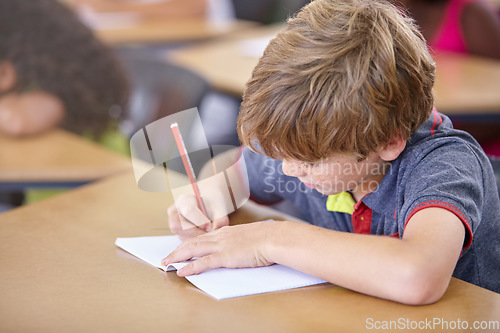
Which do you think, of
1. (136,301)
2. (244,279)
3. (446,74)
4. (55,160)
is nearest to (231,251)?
(244,279)

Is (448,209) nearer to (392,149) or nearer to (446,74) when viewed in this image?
(392,149)

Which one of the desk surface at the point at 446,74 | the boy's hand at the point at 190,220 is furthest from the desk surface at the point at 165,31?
the boy's hand at the point at 190,220

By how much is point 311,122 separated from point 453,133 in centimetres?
25

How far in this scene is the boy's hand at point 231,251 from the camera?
84 cm

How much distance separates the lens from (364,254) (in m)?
0.76

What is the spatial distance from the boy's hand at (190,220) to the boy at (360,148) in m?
0.07

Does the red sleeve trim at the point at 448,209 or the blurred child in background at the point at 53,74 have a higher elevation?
the red sleeve trim at the point at 448,209

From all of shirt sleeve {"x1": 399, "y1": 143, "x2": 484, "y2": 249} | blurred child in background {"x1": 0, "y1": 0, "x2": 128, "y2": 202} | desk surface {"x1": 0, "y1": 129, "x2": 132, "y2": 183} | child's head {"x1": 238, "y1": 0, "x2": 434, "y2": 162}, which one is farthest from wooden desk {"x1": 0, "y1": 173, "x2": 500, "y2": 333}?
blurred child in background {"x1": 0, "y1": 0, "x2": 128, "y2": 202}

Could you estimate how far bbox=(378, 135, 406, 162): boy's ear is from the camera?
0.87 metres

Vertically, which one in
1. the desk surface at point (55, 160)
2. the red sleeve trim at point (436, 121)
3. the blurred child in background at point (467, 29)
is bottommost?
the desk surface at point (55, 160)

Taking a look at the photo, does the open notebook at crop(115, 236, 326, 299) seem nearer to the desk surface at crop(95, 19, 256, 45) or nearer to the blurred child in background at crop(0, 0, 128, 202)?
the blurred child in background at crop(0, 0, 128, 202)

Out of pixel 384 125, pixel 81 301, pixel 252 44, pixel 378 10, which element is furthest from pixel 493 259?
pixel 252 44

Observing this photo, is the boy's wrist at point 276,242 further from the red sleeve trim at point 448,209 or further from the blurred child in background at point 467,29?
the blurred child in background at point 467,29

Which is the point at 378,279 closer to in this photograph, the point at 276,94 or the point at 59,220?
the point at 276,94
